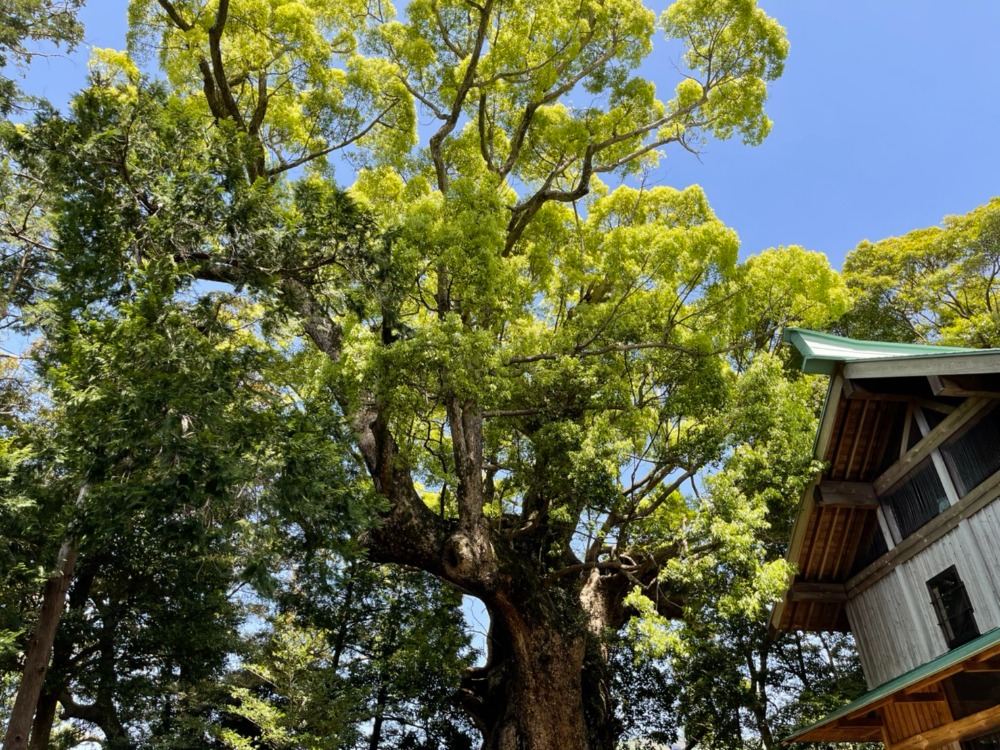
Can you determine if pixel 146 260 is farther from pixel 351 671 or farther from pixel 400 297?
pixel 351 671

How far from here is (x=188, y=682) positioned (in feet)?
41.7

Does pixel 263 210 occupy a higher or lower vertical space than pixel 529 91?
lower

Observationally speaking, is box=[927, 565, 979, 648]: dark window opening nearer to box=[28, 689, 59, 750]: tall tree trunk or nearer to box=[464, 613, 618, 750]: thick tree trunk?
box=[464, 613, 618, 750]: thick tree trunk

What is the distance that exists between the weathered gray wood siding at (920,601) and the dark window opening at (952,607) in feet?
0.21

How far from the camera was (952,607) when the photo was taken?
7.48 meters

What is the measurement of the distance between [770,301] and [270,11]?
9777 mm

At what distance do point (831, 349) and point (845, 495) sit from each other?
6.13 feet

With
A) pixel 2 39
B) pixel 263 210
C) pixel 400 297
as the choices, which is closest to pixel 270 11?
pixel 2 39

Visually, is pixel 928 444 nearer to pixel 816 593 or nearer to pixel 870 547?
pixel 870 547

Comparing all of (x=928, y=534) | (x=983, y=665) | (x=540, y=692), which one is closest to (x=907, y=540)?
(x=928, y=534)

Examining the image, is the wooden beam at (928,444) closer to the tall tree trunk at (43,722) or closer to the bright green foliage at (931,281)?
the bright green foliage at (931,281)

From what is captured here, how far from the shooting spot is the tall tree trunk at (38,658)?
364 inches

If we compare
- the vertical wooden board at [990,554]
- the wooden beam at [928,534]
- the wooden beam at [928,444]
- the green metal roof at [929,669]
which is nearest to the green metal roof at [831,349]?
the wooden beam at [928,444]

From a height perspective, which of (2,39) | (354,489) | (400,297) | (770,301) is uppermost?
(2,39)
